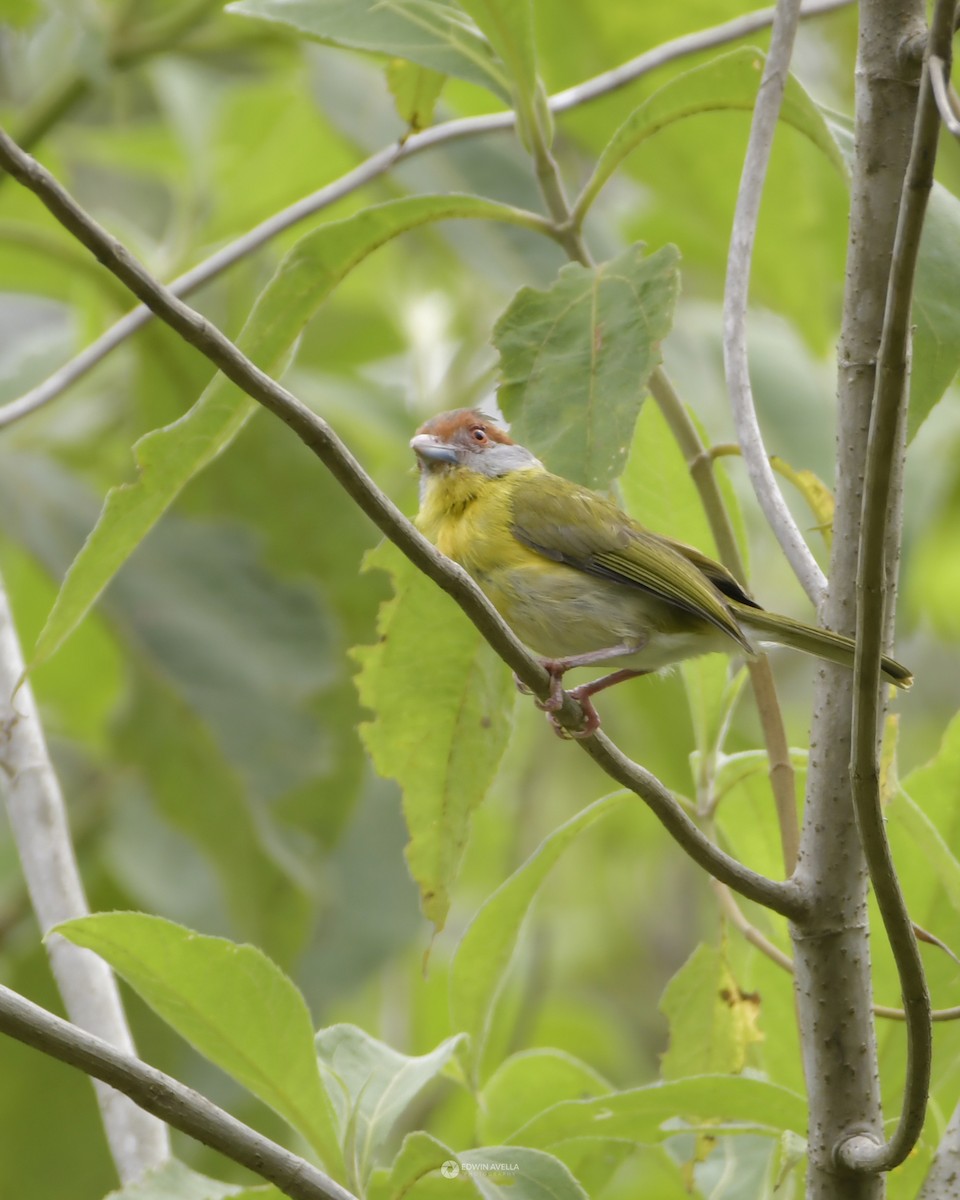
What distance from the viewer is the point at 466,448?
341cm

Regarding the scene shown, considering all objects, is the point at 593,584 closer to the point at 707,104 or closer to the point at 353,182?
the point at 353,182

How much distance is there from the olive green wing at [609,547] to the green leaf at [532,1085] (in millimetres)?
753

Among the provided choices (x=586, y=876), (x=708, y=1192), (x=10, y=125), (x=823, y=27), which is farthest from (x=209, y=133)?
(x=586, y=876)

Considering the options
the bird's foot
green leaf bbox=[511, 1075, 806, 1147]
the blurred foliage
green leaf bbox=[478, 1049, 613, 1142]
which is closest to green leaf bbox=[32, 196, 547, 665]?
the blurred foliage

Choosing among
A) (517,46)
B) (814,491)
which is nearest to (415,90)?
(517,46)

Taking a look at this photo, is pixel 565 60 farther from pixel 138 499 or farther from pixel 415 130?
pixel 138 499

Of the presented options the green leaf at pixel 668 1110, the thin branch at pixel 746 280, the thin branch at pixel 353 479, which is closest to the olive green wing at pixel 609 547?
the thin branch at pixel 746 280

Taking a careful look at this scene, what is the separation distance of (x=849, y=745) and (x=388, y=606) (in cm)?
79

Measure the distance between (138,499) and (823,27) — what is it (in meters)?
4.35

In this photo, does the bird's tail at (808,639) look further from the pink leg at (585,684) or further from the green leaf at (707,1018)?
the green leaf at (707,1018)

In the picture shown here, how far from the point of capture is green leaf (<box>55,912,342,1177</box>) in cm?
194

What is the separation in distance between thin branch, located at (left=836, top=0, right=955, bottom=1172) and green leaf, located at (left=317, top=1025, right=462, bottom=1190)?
0.61 m

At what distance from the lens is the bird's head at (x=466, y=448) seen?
131 inches

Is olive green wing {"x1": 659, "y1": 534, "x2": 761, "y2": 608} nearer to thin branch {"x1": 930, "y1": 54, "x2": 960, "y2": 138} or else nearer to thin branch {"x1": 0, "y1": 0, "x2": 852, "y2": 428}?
thin branch {"x1": 0, "y1": 0, "x2": 852, "y2": 428}
